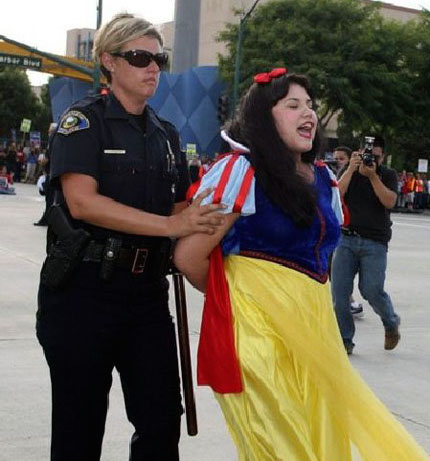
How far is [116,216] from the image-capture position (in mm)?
3002

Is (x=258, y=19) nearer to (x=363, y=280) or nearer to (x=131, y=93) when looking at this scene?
(x=363, y=280)

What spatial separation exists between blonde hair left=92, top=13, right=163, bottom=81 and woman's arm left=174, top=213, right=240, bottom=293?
699mm

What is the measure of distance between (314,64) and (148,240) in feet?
132

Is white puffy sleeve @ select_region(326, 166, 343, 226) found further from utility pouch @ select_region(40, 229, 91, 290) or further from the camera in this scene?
the camera

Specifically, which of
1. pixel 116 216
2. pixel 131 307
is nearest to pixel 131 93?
pixel 116 216

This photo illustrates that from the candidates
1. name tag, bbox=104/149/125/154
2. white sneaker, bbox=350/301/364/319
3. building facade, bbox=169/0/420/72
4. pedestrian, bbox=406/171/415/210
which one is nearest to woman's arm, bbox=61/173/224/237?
name tag, bbox=104/149/125/154

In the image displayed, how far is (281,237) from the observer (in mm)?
3059

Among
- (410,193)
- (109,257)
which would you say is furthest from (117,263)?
(410,193)

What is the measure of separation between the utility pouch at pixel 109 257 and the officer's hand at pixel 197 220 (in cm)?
20

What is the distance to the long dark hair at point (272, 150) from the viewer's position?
3.04m

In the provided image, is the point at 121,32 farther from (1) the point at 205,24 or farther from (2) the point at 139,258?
(1) the point at 205,24

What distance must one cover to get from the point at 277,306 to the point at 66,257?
69 cm

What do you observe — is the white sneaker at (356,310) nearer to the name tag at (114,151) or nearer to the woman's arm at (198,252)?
the woman's arm at (198,252)

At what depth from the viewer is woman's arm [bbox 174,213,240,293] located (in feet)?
9.88
